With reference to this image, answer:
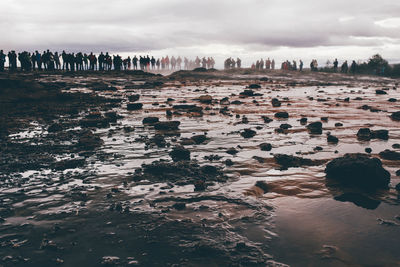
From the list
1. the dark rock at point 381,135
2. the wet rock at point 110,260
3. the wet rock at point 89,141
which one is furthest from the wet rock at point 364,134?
the wet rock at point 110,260

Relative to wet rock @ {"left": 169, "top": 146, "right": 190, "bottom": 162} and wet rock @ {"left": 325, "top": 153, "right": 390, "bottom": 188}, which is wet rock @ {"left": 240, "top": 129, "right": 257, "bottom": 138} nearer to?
wet rock @ {"left": 169, "top": 146, "right": 190, "bottom": 162}

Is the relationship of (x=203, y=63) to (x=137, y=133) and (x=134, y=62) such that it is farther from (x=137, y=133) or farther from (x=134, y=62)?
(x=137, y=133)

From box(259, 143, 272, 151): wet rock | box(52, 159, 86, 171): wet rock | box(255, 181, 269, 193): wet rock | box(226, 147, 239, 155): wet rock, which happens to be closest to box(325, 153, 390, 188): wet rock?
box(255, 181, 269, 193): wet rock

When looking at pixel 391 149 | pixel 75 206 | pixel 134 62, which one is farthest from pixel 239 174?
pixel 134 62

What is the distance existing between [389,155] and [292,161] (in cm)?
346

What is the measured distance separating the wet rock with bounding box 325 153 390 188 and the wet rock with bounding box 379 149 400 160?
8.99ft

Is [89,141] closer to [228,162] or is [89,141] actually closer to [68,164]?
[68,164]

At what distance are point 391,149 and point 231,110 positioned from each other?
35.7 feet

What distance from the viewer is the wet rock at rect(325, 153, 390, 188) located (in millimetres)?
8461

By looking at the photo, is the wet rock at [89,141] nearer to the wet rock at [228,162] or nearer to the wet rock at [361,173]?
the wet rock at [228,162]

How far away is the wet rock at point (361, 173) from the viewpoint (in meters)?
8.46

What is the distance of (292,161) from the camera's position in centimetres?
1058

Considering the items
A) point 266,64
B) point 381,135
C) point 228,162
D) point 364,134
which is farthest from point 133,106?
point 266,64

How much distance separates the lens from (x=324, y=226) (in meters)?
6.62
